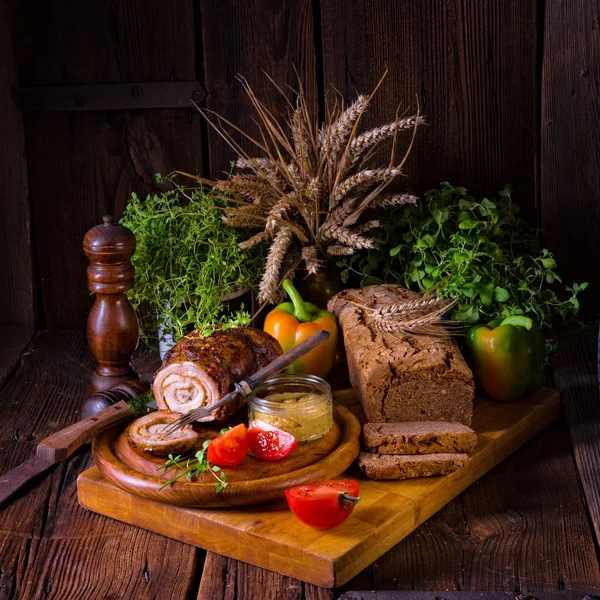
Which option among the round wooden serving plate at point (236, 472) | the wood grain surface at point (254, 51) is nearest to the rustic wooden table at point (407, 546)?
the round wooden serving plate at point (236, 472)

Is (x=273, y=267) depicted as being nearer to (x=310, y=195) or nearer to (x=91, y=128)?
(x=310, y=195)

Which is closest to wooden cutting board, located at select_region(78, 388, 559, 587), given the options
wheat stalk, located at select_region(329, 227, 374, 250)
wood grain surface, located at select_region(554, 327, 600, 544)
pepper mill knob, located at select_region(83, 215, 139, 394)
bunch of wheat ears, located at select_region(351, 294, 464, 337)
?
wood grain surface, located at select_region(554, 327, 600, 544)

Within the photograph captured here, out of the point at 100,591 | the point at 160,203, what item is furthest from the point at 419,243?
the point at 100,591

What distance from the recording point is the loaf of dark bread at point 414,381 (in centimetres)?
244

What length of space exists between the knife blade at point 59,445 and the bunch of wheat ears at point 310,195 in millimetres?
651

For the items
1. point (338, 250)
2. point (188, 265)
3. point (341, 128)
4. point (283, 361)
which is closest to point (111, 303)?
point (188, 265)

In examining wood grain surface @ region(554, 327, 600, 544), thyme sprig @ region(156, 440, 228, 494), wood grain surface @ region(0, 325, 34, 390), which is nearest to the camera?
thyme sprig @ region(156, 440, 228, 494)

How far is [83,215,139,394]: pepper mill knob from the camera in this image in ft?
8.66

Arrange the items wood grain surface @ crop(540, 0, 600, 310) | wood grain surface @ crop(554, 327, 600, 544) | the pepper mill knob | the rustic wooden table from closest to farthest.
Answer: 1. the rustic wooden table
2. wood grain surface @ crop(554, 327, 600, 544)
3. the pepper mill knob
4. wood grain surface @ crop(540, 0, 600, 310)

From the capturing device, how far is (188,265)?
2.96 m

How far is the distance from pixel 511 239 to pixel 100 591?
1785mm

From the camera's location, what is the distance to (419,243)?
295 centimetres

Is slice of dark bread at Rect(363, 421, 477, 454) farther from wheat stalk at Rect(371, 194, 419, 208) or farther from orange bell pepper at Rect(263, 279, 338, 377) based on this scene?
wheat stalk at Rect(371, 194, 419, 208)

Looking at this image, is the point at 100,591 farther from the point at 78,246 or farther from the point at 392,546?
the point at 78,246
